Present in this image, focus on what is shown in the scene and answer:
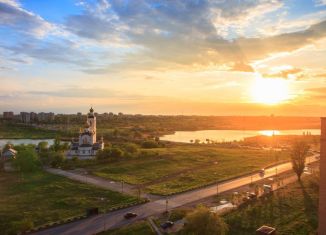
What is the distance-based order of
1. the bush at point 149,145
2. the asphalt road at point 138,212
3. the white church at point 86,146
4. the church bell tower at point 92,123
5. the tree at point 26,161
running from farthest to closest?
the bush at point 149,145, the church bell tower at point 92,123, the white church at point 86,146, the tree at point 26,161, the asphalt road at point 138,212

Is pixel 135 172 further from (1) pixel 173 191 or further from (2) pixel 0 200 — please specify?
(2) pixel 0 200

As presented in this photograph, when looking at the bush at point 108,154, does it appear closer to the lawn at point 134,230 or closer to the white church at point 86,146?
the white church at point 86,146

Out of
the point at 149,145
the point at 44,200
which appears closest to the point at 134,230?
the point at 44,200

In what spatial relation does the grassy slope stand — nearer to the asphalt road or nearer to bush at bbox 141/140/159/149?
bush at bbox 141/140/159/149

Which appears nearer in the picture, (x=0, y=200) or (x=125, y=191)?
(x=0, y=200)

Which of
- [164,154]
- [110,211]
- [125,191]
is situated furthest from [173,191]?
[164,154]

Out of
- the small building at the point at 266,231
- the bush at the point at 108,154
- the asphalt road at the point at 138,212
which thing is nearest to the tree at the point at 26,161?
the bush at the point at 108,154
